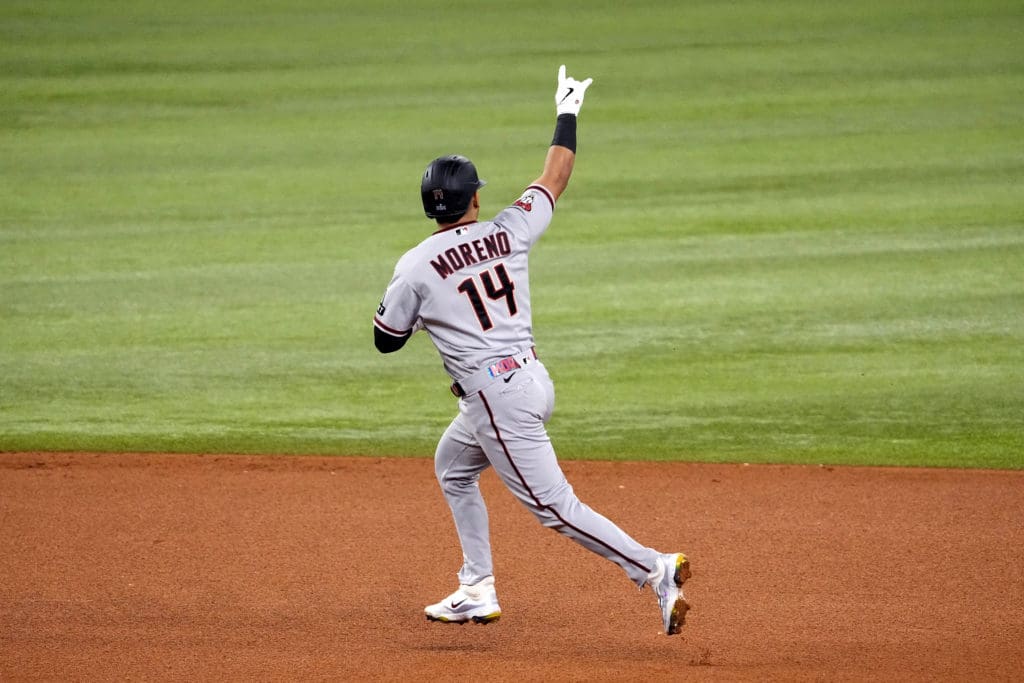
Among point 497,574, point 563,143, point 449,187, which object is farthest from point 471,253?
point 497,574

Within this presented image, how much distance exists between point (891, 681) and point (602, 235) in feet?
24.2

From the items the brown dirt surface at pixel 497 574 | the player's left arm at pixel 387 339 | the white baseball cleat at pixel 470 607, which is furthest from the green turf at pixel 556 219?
the player's left arm at pixel 387 339

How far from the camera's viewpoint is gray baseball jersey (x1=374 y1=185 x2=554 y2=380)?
436 centimetres

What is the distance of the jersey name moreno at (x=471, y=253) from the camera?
14.3 feet

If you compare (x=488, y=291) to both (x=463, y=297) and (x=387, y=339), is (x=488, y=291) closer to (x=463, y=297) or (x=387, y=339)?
(x=463, y=297)

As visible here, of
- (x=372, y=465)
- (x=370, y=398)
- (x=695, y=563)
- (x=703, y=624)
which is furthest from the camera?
(x=370, y=398)

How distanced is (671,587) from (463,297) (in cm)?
124

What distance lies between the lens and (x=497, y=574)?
17.7 ft

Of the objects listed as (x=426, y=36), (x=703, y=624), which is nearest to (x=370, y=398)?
(x=703, y=624)

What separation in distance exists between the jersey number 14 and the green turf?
110 inches

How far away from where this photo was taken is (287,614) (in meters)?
4.94

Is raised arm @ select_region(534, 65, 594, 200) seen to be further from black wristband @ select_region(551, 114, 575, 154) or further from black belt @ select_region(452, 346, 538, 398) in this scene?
black belt @ select_region(452, 346, 538, 398)

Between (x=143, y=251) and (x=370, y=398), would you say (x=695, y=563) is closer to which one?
(x=370, y=398)

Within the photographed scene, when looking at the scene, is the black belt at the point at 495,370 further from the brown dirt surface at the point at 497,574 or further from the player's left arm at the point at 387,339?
the brown dirt surface at the point at 497,574
